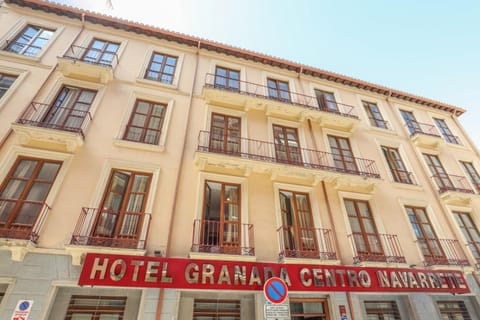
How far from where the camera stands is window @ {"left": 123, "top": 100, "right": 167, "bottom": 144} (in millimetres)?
Answer: 8094

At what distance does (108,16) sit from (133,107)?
5471 mm

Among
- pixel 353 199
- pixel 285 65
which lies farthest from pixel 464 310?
pixel 285 65

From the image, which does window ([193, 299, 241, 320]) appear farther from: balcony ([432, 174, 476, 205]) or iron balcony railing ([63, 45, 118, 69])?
balcony ([432, 174, 476, 205])

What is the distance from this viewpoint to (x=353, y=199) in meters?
9.08

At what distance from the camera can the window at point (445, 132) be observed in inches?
534

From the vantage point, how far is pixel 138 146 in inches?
302

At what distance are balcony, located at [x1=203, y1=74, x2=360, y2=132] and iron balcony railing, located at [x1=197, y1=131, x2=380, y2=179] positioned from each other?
177cm

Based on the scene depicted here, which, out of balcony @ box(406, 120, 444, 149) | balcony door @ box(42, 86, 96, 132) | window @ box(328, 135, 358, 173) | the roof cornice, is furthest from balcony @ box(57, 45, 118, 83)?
balcony @ box(406, 120, 444, 149)

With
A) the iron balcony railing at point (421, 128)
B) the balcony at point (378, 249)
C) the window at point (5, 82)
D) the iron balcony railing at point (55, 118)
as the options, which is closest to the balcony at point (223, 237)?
the balcony at point (378, 249)

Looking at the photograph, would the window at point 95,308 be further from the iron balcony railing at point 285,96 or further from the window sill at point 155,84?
the iron balcony railing at point 285,96

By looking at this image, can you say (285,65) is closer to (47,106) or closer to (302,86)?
(302,86)

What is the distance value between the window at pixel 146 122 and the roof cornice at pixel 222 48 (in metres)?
4.40

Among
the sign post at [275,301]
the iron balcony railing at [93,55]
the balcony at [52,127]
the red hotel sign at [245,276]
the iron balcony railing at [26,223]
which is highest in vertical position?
the iron balcony railing at [93,55]

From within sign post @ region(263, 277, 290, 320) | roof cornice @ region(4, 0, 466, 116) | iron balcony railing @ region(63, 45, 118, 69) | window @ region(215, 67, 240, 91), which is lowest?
sign post @ region(263, 277, 290, 320)
